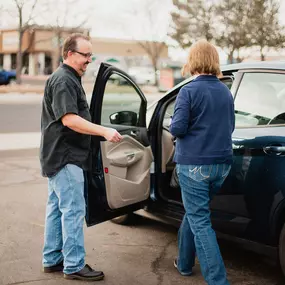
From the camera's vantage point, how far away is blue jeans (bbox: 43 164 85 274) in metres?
3.69

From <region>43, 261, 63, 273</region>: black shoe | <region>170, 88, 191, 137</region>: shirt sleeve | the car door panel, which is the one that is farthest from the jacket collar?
<region>43, 261, 63, 273</region>: black shoe

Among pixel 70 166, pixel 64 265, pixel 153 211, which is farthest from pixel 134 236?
pixel 70 166

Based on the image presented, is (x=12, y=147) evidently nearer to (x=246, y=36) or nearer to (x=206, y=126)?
(x=206, y=126)

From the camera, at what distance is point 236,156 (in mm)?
3725

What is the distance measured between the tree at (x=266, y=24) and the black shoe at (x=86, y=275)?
3015cm

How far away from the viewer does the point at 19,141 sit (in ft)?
36.0

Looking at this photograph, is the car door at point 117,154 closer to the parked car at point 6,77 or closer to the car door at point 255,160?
the car door at point 255,160

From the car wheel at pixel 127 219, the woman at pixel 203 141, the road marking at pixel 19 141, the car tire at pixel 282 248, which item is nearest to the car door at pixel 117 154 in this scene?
the woman at pixel 203 141

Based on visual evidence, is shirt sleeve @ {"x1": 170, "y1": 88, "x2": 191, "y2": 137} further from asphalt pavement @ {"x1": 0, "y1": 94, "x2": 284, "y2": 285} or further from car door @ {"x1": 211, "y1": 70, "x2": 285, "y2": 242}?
asphalt pavement @ {"x1": 0, "y1": 94, "x2": 284, "y2": 285}

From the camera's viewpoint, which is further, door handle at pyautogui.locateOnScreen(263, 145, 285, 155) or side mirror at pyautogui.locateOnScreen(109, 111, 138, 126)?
side mirror at pyautogui.locateOnScreen(109, 111, 138, 126)

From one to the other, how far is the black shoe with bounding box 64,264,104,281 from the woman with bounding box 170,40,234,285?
84 centimetres

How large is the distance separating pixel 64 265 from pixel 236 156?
150 centimetres

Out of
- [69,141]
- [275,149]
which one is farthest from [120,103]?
[275,149]

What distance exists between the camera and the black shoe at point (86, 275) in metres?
3.83
